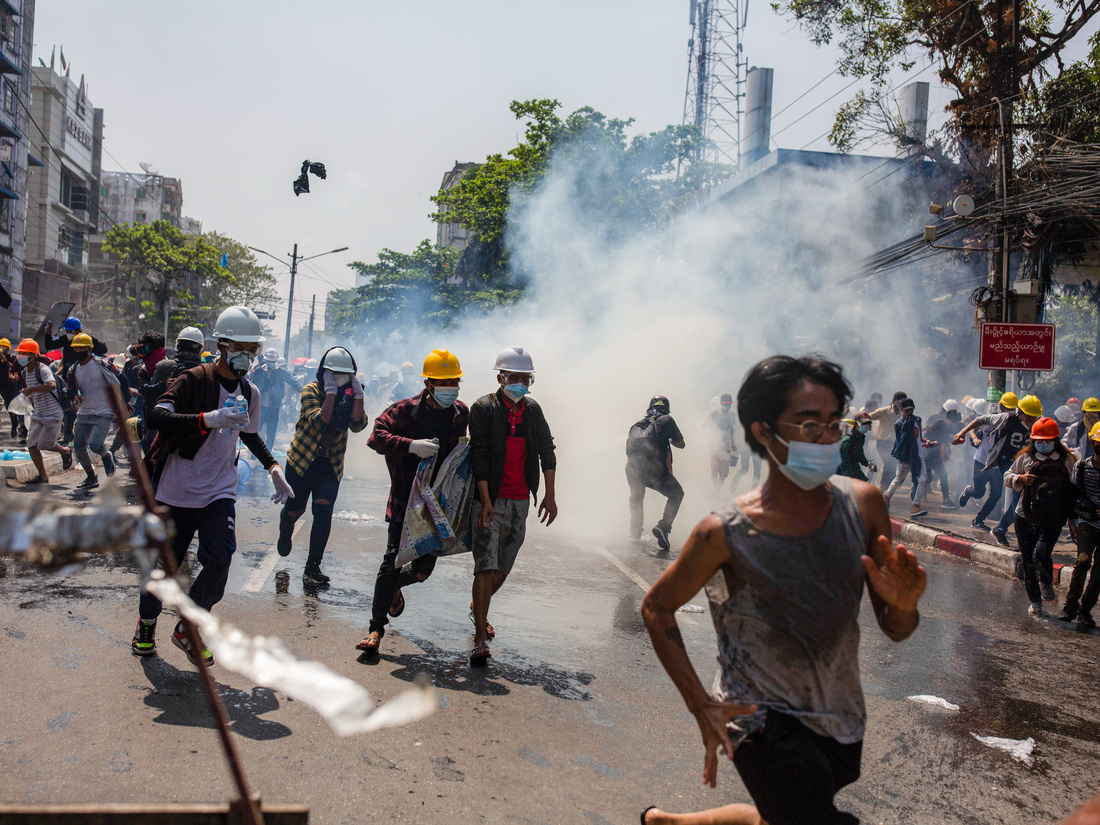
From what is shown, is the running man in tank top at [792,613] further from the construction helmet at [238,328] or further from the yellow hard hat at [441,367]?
the yellow hard hat at [441,367]

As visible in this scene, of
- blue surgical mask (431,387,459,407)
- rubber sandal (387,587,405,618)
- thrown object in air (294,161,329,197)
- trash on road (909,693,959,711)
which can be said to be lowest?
trash on road (909,693,959,711)

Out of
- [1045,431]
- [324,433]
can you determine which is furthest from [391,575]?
[1045,431]

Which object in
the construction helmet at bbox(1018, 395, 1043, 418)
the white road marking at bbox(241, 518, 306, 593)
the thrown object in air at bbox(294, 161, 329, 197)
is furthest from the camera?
the thrown object in air at bbox(294, 161, 329, 197)

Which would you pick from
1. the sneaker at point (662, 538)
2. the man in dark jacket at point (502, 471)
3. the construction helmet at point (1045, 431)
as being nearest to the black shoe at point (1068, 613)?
the construction helmet at point (1045, 431)

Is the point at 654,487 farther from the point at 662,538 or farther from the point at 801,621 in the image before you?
the point at 801,621

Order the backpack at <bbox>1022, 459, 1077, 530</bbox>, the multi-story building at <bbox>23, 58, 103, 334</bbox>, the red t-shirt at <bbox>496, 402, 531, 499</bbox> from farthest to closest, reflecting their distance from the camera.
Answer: the multi-story building at <bbox>23, 58, 103, 334</bbox>, the backpack at <bbox>1022, 459, 1077, 530</bbox>, the red t-shirt at <bbox>496, 402, 531, 499</bbox>

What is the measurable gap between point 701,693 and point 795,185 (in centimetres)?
2596

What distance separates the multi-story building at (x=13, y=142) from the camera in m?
34.6

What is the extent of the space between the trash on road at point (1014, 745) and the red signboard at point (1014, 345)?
894 centimetres

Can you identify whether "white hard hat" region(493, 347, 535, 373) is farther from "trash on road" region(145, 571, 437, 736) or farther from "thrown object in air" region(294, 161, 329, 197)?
"thrown object in air" region(294, 161, 329, 197)

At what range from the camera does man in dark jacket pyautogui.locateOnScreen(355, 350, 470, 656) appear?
199 inches

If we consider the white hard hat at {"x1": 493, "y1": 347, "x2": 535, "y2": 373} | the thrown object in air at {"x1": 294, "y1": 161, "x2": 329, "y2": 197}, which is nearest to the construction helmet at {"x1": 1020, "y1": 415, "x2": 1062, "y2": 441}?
the white hard hat at {"x1": 493, "y1": 347, "x2": 535, "y2": 373}

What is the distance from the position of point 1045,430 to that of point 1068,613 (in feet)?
4.85

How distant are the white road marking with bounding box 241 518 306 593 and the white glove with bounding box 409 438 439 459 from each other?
2010mm
